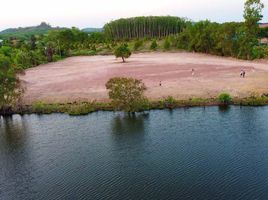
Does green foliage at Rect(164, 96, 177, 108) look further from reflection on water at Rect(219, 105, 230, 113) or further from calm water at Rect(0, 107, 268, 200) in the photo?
reflection on water at Rect(219, 105, 230, 113)

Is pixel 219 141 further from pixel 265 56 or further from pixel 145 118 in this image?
pixel 265 56

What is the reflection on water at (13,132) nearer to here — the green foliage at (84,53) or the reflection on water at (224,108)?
the reflection on water at (224,108)

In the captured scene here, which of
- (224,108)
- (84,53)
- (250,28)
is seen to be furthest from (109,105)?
(84,53)

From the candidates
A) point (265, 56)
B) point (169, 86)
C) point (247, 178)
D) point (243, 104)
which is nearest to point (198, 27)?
point (265, 56)

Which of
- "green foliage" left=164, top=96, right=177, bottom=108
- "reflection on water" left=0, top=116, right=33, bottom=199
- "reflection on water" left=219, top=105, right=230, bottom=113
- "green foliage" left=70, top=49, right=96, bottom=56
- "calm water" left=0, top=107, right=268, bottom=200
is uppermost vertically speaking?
"green foliage" left=70, top=49, right=96, bottom=56

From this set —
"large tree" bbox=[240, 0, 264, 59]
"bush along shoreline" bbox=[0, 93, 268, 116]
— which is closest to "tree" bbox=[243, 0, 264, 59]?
"large tree" bbox=[240, 0, 264, 59]

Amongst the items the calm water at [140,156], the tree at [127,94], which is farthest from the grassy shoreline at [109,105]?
the tree at [127,94]
